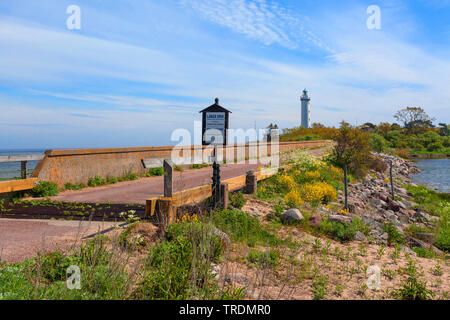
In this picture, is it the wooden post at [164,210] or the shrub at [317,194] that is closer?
the wooden post at [164,210]

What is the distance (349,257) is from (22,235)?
6.17 metres

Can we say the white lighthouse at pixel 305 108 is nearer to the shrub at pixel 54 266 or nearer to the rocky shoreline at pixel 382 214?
the rocky shoreline at pixel 382 214

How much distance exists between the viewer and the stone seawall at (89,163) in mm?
10258

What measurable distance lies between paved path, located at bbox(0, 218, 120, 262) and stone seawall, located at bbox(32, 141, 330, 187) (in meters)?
3.55

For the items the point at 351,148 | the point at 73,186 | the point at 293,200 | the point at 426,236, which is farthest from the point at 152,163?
the point at 351,148

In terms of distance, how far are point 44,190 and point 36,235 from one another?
4365mm

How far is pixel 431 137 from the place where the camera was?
75.2 meters

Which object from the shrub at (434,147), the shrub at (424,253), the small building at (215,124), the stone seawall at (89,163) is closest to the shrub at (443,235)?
the shrub at (424,253)

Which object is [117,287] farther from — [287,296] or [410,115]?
[410,115]

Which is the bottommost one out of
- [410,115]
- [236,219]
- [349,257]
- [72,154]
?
[349,257]

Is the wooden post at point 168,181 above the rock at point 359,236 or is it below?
above

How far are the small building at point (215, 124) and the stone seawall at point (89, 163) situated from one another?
49.4 inches

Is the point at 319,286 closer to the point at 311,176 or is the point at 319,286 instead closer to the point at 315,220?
the point at 315,220
